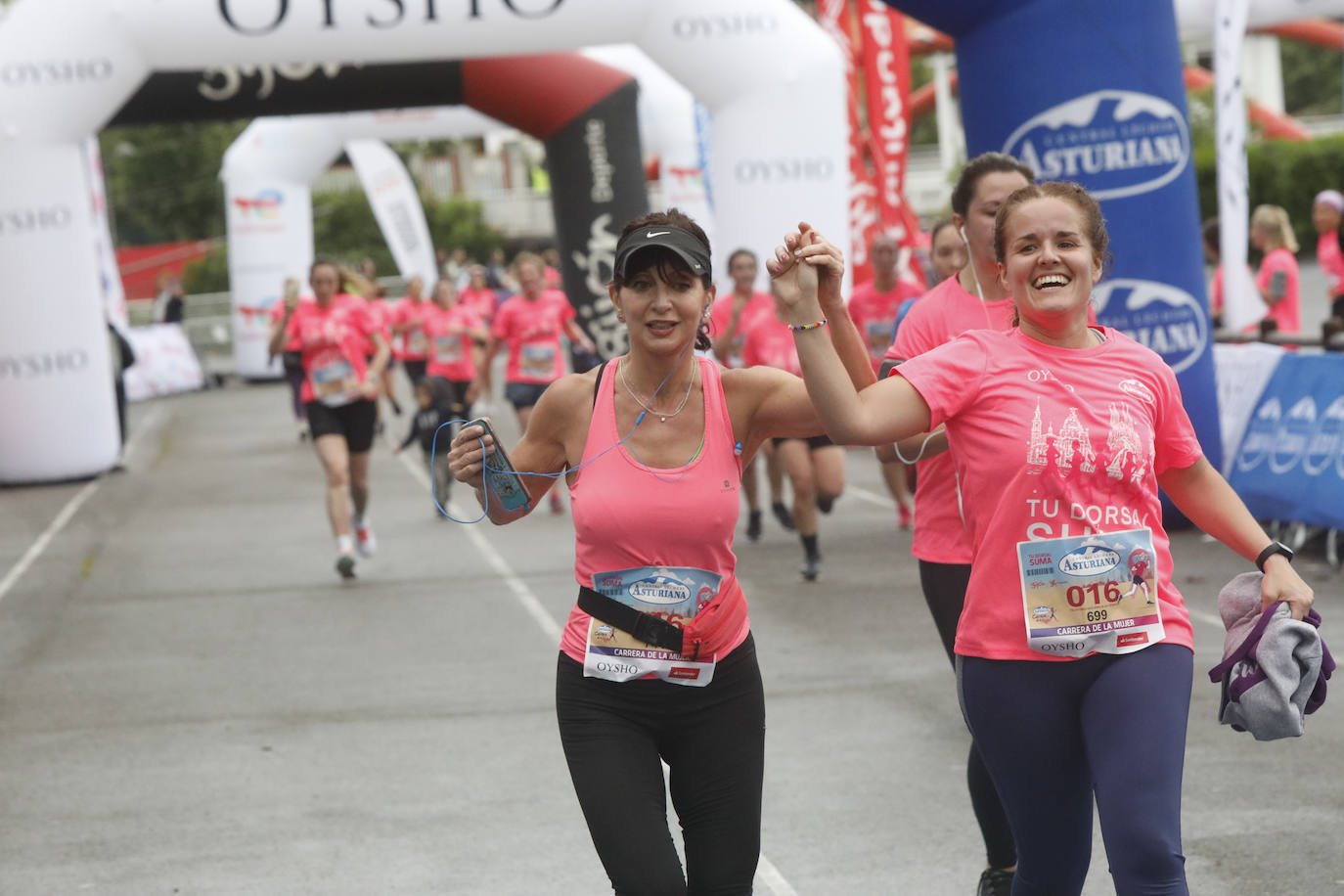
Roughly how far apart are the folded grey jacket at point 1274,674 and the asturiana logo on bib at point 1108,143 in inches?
280

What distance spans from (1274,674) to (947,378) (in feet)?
2.56

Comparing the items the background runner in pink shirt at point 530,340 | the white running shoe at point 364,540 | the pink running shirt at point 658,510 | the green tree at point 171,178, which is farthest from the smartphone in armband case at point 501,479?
the green tree at point 171,178

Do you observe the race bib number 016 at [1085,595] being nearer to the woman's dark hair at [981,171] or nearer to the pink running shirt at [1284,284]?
the woman's dark hair at [981,171]

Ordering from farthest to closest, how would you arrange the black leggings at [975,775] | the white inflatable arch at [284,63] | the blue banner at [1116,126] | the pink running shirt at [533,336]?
1. the pink running shirt at [533,336]
2. the white inflatable arch at [284,63]
3. the blue banner at [1116,126]
4. the black leggings at [975,775]

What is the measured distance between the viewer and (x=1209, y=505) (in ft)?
11.3

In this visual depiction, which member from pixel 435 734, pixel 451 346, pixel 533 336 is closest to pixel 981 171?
pixel 435 734

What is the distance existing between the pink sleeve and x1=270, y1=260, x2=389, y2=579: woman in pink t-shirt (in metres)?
7.85

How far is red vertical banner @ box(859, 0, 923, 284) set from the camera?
66.4 ft

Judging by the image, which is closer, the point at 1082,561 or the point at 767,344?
the point at 1082,561

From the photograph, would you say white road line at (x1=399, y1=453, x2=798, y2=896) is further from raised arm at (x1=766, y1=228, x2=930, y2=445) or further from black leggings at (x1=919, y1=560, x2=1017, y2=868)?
raised arm at (x1=766, y1=228, x2=930, y2=445)

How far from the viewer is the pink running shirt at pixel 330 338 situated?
35.8ft

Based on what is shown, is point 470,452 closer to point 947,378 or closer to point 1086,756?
point 947,378

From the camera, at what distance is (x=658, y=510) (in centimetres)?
338

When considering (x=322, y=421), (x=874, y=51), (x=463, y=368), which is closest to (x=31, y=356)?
(x=463, y=368)
